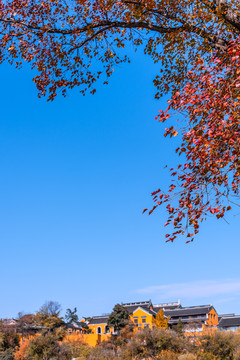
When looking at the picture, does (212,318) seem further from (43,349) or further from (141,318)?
(43,349)

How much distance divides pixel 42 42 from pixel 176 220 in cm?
364

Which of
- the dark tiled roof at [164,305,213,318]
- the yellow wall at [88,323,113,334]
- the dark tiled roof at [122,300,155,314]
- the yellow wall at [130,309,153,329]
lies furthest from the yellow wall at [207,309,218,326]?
the yellow wall at [88,323,113,334]

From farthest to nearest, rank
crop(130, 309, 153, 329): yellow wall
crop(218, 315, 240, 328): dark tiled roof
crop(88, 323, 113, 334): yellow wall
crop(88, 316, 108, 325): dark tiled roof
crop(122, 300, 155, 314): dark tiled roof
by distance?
1. crop(88, 316, 108, 325): dark tiled roof
2. crop(88, 323, 113, 334): yellow wall
3. crop(122, 300, 155, 314): dark tiled roof
4. crop(130, 309, 153, 329): yellow wall
5. crop(218, 315, 240, 328): dark tiled roof

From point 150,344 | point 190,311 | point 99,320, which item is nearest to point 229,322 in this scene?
point 190,311

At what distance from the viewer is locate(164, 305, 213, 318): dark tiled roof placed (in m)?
54.9

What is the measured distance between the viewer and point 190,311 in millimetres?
56062

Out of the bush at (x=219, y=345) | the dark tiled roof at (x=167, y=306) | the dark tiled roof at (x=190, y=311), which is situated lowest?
the bush at (x=219, y=345)

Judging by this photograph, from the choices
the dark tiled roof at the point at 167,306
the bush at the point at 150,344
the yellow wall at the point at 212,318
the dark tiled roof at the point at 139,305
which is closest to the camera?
the bush at the point at 150,344

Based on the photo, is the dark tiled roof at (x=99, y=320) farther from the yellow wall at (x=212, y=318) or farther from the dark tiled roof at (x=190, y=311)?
the yellow wall at (x=212, y=318)

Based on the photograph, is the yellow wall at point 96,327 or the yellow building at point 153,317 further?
the yellow wall at point 96,327

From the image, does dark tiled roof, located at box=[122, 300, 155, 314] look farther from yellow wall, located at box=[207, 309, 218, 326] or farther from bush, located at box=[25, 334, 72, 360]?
bush, located at box=[25, 334, 72, 360]

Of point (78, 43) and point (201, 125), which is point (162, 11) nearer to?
point (78, 43)

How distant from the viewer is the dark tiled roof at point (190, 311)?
5494 cm

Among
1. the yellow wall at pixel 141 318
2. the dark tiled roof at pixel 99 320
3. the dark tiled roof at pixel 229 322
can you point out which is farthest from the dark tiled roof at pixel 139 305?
the dark tiled roof at pixel 229 322
